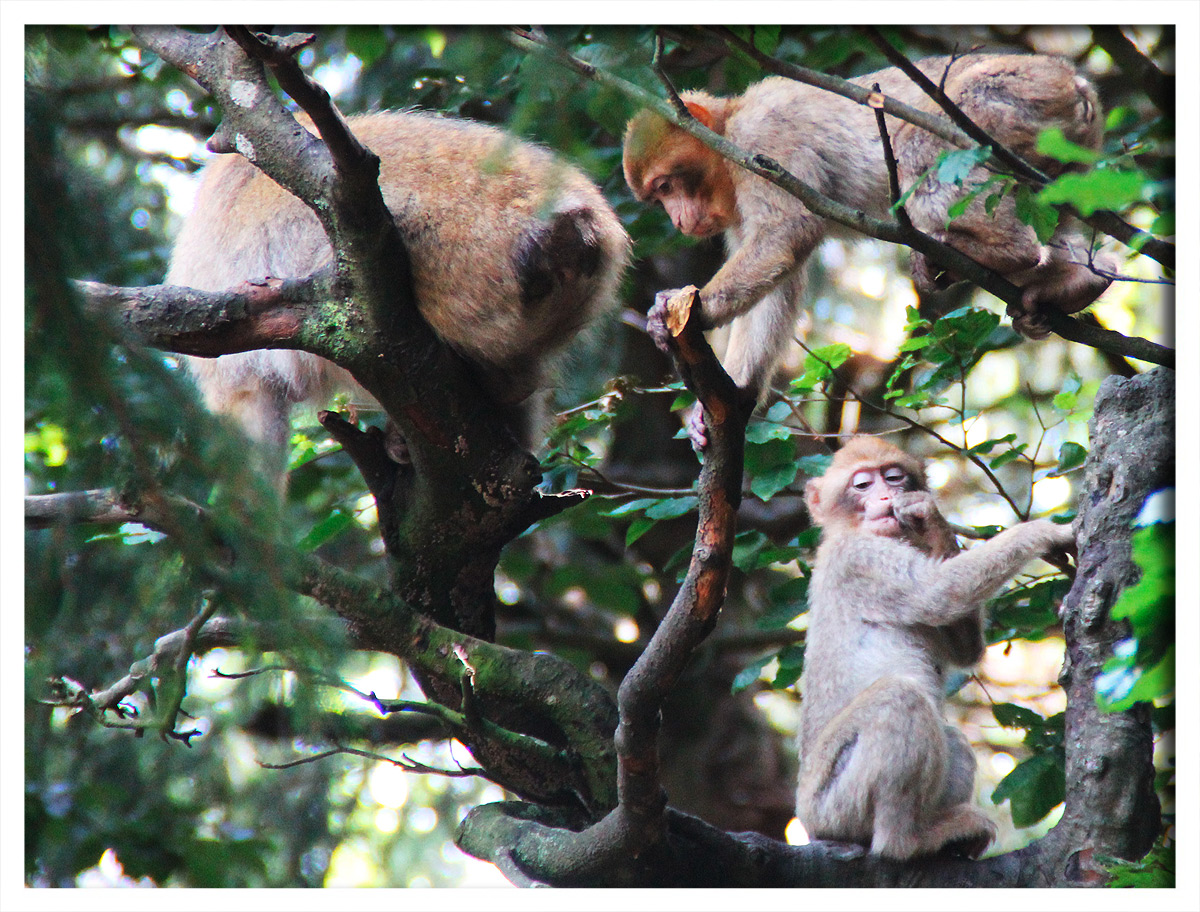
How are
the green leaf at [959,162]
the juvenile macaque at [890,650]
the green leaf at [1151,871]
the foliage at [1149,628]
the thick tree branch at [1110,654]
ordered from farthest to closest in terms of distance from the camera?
1. the juvenile macaque at [890,650]
2. the thick tree branch at [1110,654]
3. the green leaf at [1151,871]
4. the green leaf at [959,162]
5. the foliage at [1149,628]

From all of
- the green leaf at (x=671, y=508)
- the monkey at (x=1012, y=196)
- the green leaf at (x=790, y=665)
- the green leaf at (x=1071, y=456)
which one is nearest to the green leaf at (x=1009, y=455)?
the green leaf at (x=1071, y=456)

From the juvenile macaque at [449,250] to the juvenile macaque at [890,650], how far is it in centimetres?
134

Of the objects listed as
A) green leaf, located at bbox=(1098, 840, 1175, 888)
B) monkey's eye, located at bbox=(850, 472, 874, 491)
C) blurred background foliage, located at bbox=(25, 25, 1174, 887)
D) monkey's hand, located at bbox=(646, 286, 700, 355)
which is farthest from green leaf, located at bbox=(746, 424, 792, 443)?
green leaf, located at bbox=(1098, 840, 1175, 888)

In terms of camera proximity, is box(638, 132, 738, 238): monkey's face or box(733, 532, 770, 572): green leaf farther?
box(638, 132, 738, 238): monkey's face

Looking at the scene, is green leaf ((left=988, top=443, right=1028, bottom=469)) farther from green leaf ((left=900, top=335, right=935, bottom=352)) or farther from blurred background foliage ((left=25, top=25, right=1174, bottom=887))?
green leaf ((left=900, top=335, right=935, bottom=352))

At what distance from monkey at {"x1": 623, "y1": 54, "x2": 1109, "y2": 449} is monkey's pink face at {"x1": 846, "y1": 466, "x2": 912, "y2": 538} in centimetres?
57

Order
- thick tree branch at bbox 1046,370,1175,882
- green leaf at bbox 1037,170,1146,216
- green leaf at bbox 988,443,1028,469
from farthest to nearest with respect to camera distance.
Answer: green leaf at bbox 988,443,1028,469
thick tree branch at bbox 1046,370,1175,882
green leaf at bbox 1037,170,1146,216

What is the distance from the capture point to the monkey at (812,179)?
3676 millimetres

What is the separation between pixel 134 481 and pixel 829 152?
3215 mm

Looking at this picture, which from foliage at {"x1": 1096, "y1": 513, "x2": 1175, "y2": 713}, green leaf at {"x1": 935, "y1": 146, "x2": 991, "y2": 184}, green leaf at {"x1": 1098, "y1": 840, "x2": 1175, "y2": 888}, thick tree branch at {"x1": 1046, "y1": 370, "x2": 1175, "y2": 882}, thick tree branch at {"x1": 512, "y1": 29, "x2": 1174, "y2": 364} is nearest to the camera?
foliage at {"x1": 1096, "y1": 513, "x2": 1175, "y2": 713}

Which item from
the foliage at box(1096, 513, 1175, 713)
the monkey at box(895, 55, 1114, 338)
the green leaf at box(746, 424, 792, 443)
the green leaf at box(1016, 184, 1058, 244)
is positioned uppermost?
the monkey at box(895, 55, 1114, 338)

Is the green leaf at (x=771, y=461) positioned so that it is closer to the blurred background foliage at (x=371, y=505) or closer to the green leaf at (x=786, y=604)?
the blurred background foliage at (x=371, y=505)

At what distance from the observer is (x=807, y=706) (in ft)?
13.5

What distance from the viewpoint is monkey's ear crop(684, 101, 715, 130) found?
4230mm
